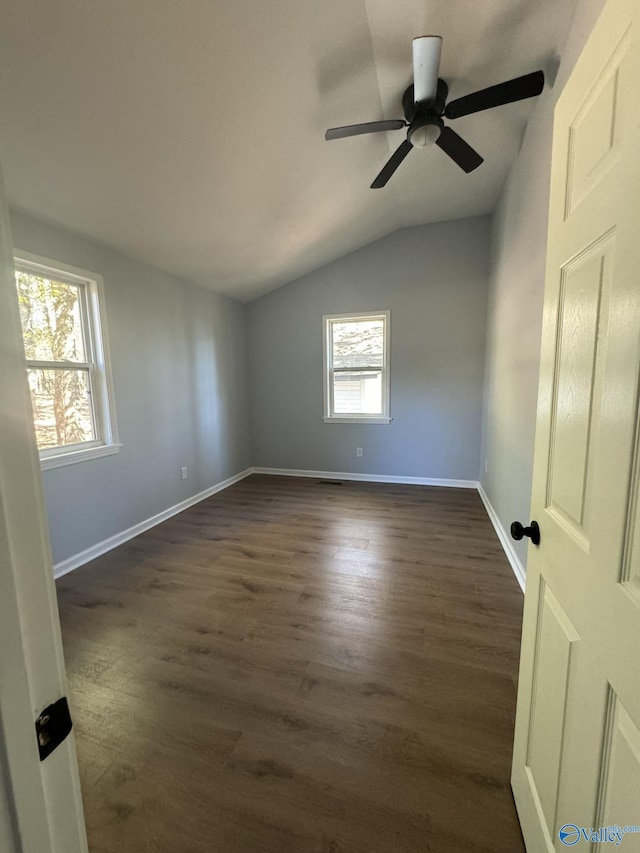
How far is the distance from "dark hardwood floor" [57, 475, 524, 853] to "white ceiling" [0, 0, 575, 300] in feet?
8.33

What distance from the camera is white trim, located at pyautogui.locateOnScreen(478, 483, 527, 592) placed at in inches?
89.5

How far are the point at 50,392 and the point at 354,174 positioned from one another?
2.86 meters

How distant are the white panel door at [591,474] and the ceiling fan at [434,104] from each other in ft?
3.88

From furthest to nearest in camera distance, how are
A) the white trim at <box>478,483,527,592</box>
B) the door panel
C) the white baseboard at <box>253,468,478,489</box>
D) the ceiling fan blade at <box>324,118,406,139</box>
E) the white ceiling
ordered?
the white baseboard at <box>253,468,478,489</box>, the white trim at <box>478,483,527,592</box>, the ceiling fan blade at <box>324,118,406,139</box>, the white ceiling, the door panel

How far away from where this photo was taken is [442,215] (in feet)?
12.6

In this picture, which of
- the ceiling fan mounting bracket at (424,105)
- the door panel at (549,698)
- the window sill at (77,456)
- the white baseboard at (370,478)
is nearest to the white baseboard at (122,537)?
the window sill at (77,456)

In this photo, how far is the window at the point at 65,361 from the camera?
2.36 m

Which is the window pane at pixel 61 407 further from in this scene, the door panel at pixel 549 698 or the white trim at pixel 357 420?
the door panel at pixel 549 698

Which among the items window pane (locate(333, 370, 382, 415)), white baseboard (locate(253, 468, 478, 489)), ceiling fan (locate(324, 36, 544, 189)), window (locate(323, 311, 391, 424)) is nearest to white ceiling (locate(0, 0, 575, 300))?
ceiling fan (locate(324, 36, 544, 189))

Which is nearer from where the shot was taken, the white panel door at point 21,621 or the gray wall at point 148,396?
the white panel door at point 21,621

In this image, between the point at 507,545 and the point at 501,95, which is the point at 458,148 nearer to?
the point at 501,95

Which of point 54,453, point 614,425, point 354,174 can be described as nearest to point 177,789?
point 614,425

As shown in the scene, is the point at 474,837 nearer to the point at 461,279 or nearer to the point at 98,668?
the point at 98,668

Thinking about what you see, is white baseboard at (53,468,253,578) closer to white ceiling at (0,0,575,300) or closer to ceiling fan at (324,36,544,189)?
white ceiling at (0,0,575,300)
